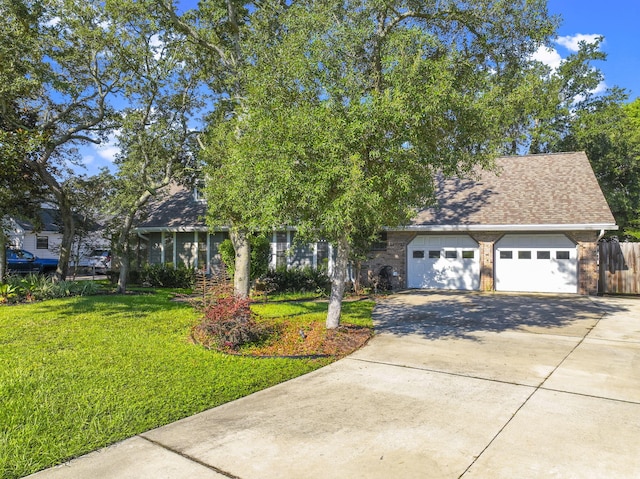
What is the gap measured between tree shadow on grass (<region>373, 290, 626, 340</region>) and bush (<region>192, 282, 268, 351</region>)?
9.43 feet

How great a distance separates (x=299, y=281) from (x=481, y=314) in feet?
22.8

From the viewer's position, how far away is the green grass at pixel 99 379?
397 cm

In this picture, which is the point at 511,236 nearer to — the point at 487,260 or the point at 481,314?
the point at 487,260

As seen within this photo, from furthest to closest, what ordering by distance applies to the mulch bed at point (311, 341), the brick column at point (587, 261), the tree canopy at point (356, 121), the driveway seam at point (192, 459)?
1. the brick column at point (587, 261)
2. the mulch bed at point (311, 341)
3. the tree canopy at point (356, 121)
4. the driveway seam at point (192, 459)

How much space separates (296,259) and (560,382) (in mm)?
13060

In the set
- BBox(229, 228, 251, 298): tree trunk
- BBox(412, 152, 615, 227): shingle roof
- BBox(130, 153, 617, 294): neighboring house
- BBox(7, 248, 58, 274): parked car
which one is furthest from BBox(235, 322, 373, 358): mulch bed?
BBox(7, 248, 58, 274): parked car

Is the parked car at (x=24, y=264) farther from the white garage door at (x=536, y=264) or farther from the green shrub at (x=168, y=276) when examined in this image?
the white garage door at (x=536, y=264)

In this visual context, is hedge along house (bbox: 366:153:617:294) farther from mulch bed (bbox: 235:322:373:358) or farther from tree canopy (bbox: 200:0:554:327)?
mulch bed (bbox: 235:322:373:358)

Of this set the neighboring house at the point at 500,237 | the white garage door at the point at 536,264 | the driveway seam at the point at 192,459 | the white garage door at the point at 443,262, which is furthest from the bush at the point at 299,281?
the driveway seam at the point at 192,459

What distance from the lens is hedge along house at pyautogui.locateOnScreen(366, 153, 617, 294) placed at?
15.0m

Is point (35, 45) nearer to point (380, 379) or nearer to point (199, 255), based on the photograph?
point (199, 255)

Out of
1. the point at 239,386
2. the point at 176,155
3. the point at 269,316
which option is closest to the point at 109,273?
the point at 176,155

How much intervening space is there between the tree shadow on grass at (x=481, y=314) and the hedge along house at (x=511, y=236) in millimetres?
1208

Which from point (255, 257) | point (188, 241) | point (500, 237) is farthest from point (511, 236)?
point (188, 241)
